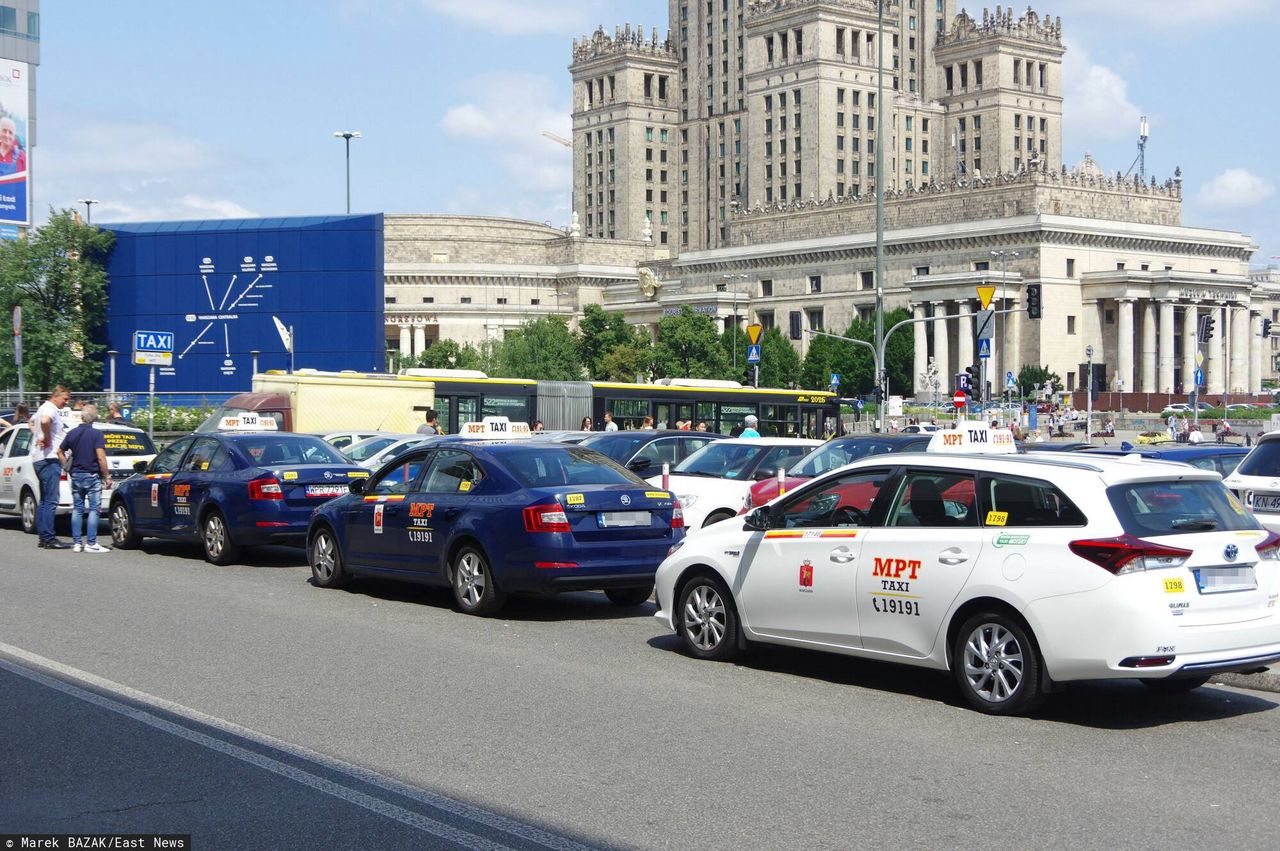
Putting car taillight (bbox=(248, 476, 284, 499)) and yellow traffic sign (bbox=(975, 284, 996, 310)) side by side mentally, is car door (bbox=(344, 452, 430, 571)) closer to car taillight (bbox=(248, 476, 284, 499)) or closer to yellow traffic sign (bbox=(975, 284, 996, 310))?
car taillight (bbox=(248, 476, 284, 499))

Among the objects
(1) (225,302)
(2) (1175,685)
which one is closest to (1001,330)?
(1) (225,302)

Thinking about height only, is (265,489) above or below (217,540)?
above

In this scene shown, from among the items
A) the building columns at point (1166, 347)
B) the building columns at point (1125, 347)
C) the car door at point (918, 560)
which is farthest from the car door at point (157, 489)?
the building columns at point (1166, 347)

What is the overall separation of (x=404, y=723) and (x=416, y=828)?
2.18m

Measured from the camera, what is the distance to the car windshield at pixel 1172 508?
27.4ft

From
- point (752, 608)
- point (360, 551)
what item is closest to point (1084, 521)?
point (752, 608)

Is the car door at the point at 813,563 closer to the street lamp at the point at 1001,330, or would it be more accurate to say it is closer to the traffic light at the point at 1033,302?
the traffic light at the point at 1033,302

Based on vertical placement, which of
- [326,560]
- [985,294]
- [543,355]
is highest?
[543,355]

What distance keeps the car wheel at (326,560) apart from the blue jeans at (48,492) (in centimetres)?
514

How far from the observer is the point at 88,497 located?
61.1 feet

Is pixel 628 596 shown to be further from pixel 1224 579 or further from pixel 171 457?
pixel 171 457

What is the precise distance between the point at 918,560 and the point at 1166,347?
4104 inches

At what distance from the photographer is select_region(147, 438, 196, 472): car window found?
18.4 m

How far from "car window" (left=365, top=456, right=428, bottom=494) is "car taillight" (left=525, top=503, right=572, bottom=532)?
1895mm
